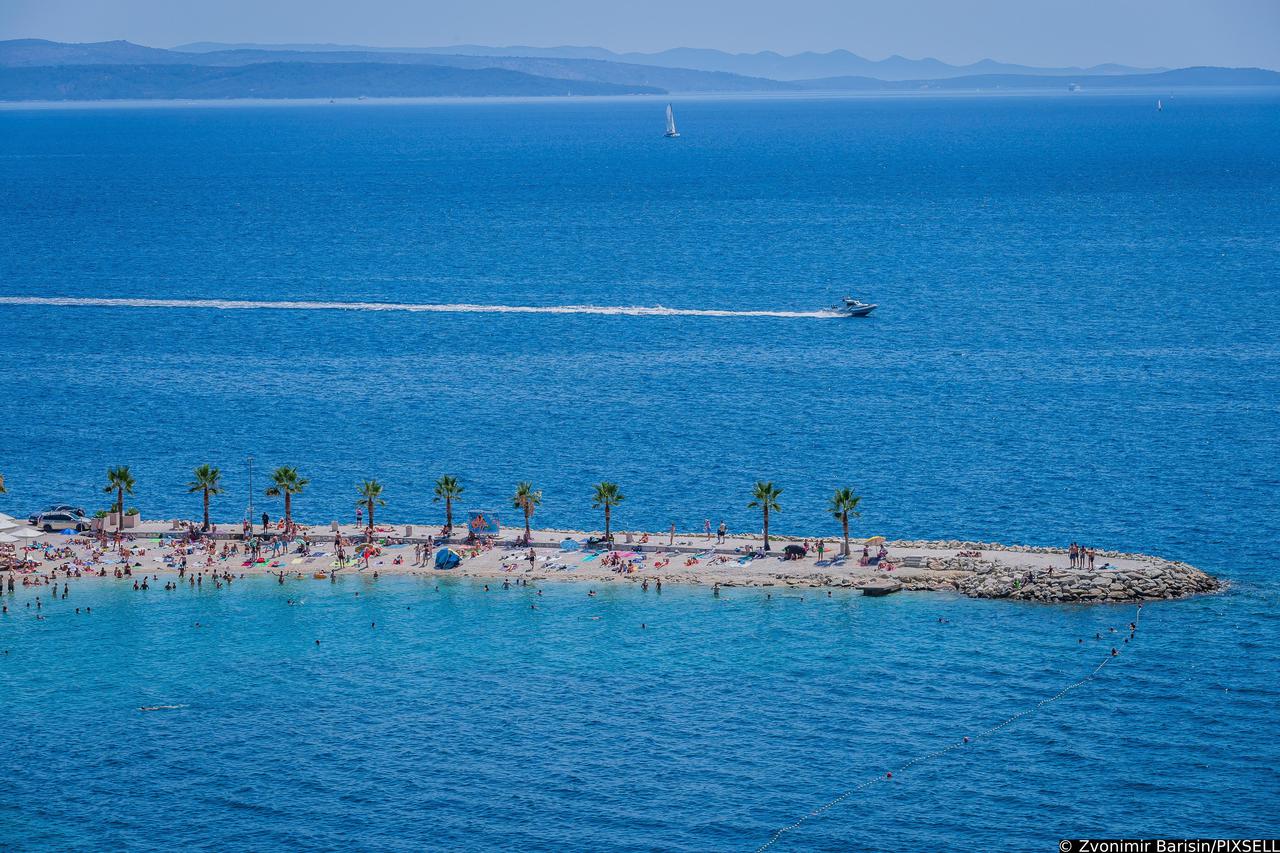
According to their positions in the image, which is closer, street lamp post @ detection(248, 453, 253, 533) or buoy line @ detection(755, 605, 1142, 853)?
buoy line @ detection(755, 605, 1142, 853)

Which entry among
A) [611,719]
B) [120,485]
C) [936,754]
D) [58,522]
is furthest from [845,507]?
[58,522]

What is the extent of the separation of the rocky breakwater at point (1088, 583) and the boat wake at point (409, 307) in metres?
78.9

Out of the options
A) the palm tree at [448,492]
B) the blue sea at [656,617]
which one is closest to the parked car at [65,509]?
the blue sea at [656,617]

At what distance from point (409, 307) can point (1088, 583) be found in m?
96.5

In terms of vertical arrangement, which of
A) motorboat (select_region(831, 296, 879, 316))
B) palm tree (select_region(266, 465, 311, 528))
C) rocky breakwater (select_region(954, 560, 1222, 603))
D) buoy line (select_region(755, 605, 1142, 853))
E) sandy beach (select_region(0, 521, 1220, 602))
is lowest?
buoy line (select_region(755, 605, 1142, 853))

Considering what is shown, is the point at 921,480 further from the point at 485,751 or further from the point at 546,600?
the point at 485,751

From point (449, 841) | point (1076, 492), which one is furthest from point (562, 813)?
point (1076, 492)

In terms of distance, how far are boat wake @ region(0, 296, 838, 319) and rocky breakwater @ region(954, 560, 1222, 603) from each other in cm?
7894

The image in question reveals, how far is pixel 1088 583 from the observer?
84625 mm

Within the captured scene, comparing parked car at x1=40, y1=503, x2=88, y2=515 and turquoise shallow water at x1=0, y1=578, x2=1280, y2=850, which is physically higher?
parked car at x1=40, y1=503, x2=88, y2=515

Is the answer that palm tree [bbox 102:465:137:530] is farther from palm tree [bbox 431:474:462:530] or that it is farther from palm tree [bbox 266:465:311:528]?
palm tree [bbox 431:474:462:530]

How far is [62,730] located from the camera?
71.1 metres

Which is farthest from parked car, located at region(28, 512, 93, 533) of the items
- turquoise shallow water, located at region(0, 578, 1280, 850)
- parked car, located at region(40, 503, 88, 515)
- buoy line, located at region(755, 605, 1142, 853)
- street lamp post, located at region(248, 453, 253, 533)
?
buoy line, located at region(755, 605, 1142, 853)

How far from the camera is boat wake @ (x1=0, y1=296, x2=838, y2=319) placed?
165 m
